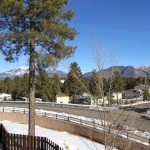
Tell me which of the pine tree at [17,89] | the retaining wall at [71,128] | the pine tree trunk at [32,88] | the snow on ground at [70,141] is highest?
the pine tree at [17,89]

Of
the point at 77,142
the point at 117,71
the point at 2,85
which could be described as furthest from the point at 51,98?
the point at 117,71

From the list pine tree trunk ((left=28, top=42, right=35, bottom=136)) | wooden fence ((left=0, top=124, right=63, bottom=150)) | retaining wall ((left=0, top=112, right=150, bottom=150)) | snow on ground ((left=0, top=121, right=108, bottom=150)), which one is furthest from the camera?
snow on ground ((left=0, top=121, right=108, bottom=150))

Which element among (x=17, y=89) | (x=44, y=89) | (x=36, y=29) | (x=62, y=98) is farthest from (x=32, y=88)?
(x=62, y=98)

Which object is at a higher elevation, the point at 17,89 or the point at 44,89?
the point at 17,89

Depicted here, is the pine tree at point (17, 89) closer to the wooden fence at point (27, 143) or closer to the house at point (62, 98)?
the house at point (62, 98)

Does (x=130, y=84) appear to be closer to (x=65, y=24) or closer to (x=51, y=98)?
(x=51, y=98)

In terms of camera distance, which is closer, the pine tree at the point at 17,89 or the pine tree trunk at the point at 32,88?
the pine tree trunk at the point at 32,88

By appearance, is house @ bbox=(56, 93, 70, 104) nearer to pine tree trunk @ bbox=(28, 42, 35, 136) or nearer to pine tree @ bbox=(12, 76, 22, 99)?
pine tree @ bbox=(12, 76, 22, 99)

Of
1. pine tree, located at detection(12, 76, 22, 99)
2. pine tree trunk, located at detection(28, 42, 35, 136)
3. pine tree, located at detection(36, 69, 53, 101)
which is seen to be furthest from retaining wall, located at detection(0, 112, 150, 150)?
pine tree, located at detection(12, 76, 22, 99)

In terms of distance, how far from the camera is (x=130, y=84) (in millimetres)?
126875

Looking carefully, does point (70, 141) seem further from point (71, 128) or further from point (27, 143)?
point (27, 143)

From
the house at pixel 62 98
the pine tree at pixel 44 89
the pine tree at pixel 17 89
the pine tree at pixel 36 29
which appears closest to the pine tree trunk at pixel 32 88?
the pine tree at pixel 36 29

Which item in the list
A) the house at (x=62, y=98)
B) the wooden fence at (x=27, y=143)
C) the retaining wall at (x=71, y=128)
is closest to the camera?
the wooden fence at (x=27, y=143)

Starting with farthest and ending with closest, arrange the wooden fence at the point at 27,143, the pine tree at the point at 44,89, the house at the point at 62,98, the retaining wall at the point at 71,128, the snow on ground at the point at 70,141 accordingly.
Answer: the house at the point at 62,98 → the pine tree at the point at 44,89 → the snow on ground at the point at 70,141 → the retaining wall at the point at 71,128 → the wooden fence at the point at 27,143
